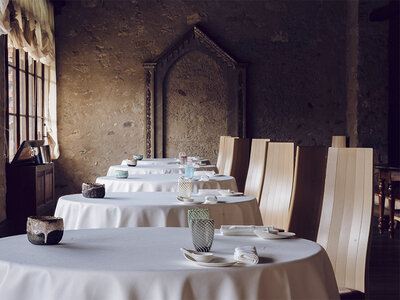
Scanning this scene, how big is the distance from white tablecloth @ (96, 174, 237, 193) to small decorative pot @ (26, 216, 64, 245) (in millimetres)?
2189

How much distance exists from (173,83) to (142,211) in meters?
6.59

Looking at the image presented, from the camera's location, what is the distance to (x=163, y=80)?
9.09 metres

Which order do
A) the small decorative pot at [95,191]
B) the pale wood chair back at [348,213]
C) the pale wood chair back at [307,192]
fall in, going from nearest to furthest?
1. the pale wood chair back at [348,213]
2. the small decorative pot at [95,191]
3. the pale wood chair back at [307,192]

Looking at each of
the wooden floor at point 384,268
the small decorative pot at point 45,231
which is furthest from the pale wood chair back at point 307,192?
the small decorative pot at point 45,231

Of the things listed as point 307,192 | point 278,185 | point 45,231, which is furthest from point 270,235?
point 278,185

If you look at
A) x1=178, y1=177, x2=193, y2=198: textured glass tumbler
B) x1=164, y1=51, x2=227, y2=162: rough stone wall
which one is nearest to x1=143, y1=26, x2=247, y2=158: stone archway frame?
x1=164, y1=51, x2=227, y2=162: rough stone wall

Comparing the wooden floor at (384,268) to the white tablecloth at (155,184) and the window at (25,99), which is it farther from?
the window at (25,99)

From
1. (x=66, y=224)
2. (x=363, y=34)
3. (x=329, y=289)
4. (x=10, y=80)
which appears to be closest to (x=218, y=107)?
(x=363, y=34)

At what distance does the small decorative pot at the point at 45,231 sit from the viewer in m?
1.69

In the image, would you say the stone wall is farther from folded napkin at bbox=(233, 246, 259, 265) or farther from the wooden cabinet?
folded napkin at bbox=(233, 246, 259, 265)

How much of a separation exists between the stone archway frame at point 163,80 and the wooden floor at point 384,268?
3841 millimetres

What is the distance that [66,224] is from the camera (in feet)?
9.40

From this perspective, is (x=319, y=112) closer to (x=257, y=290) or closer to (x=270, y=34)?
(x=270, y=34)

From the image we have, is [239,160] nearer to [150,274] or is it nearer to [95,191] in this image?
[95,191]
